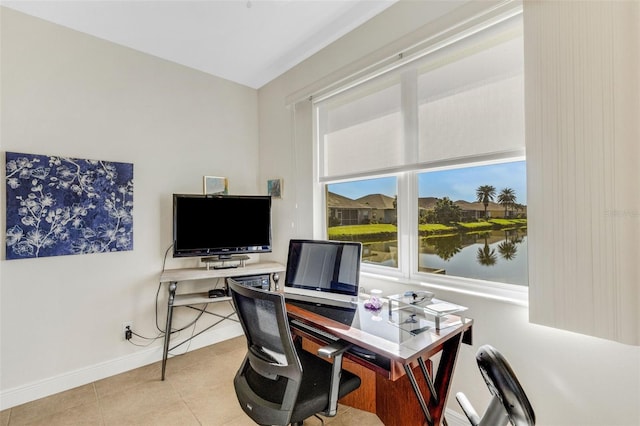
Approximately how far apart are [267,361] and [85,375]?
2.01 metres

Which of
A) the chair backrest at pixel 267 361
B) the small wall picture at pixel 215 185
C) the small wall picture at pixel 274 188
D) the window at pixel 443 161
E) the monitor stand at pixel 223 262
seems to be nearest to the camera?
the chair backrest at pixel 267 361

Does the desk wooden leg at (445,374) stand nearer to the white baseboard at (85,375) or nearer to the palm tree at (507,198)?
the palm tree at (507,198)

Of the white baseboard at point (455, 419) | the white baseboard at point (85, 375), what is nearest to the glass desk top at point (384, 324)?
the white baseboard at point (455, 419)

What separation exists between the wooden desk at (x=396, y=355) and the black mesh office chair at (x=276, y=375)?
0.51ft

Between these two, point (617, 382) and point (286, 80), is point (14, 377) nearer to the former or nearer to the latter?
point (286, 80)

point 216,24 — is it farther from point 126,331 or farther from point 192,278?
point 126,331

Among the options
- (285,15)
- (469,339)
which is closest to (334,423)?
(469,339)

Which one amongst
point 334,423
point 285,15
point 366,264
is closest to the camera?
point 334,423

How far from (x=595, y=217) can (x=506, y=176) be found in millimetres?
504

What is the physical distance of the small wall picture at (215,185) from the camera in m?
3.04

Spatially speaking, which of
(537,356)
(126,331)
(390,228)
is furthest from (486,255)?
(126,331)

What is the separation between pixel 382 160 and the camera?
2256 millimetres

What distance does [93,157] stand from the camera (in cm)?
241

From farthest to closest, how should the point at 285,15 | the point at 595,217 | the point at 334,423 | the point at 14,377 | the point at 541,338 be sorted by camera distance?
the point at 285,15 → the point at 14,377 → the point at 334,423 → the point at 541,338 → the point at 595,217
